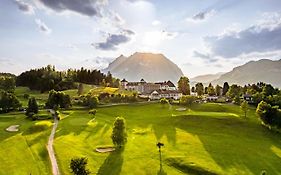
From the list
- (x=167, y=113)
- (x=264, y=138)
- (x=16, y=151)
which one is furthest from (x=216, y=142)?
(x=16, y=151)

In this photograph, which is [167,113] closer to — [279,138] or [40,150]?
[279,138]

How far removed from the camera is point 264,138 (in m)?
104

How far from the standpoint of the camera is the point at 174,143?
3602 inches

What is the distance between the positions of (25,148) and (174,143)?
39534 millimetres

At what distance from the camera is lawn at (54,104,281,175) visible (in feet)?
243

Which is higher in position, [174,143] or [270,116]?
[270,116]

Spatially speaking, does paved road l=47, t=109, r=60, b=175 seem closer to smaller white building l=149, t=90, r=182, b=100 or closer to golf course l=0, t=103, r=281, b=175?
golf course l=0, t=103, r=281, b=175

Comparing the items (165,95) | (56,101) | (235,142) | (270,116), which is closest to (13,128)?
(56,101)

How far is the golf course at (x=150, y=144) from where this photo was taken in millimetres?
72812

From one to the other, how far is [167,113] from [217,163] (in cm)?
5731

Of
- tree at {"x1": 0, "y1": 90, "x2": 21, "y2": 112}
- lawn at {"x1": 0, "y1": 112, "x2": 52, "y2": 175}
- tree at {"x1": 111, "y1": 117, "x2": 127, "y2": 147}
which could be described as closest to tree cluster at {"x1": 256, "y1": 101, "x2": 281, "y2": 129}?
tree at {"x1": 111, "y1": 117, "x2": 127, "y2": 147}

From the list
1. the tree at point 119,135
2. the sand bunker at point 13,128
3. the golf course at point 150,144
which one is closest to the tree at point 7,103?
the golf course at point 150,144

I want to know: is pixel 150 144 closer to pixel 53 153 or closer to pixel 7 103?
pixel 53 153

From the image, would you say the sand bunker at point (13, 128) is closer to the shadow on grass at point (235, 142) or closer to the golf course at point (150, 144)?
the golf course at point (150, 144)
